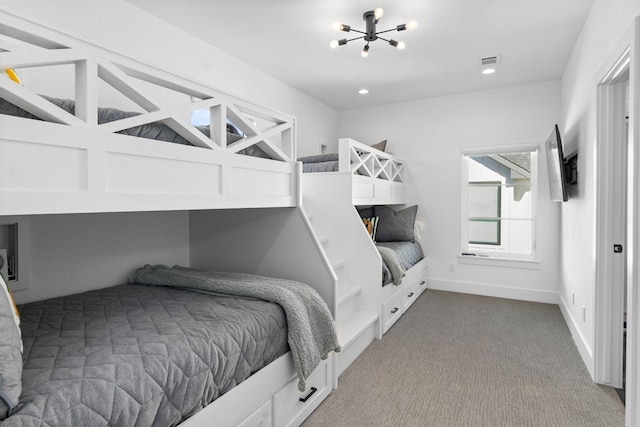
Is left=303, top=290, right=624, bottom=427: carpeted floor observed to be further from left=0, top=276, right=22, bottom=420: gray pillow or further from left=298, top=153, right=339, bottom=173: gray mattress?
left=298, top=153, right=339, bottom=173: gray mattress

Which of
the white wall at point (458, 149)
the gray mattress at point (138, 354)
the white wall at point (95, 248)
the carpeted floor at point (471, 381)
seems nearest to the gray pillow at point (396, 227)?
the white wall at point (458, 149)

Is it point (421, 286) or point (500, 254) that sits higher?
point (500, 254)

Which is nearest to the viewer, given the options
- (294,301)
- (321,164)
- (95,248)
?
(294,301)

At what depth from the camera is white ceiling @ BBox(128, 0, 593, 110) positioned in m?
2.57

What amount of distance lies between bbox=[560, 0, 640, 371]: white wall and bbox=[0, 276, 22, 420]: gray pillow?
2.64 meters

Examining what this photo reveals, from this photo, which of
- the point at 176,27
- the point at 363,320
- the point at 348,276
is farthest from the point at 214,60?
the point at 363,320

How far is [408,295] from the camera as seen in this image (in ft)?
12.6

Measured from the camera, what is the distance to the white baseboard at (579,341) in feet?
7.74

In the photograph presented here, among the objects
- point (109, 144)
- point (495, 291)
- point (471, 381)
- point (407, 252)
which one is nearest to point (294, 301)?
point (109, 144)

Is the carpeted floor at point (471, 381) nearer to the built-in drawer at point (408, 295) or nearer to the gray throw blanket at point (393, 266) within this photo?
the built-in drawer at point (408, 295)

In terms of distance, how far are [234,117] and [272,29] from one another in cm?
148

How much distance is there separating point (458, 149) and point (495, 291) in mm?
1810

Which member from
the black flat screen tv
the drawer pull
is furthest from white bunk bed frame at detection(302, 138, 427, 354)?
the black flat screen tv

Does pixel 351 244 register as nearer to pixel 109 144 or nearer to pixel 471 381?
pixel 471 381
